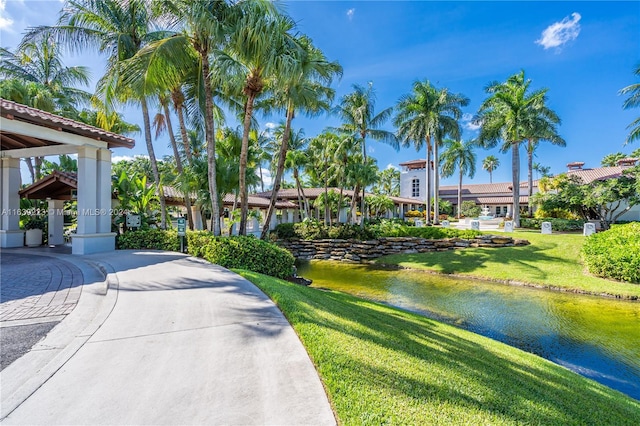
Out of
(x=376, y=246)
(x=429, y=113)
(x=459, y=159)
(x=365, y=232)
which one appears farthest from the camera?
(x=459, y=159)

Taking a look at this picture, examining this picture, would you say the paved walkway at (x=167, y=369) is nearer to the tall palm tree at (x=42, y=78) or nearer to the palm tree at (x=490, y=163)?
the tall palm tree at (x=42, y=78)

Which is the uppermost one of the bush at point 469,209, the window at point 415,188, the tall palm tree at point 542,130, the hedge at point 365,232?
the tall palm tree at point 542,130

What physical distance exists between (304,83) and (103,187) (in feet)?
28.4

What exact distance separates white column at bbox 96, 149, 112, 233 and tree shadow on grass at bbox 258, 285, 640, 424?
9369mm

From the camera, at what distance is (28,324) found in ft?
14.0

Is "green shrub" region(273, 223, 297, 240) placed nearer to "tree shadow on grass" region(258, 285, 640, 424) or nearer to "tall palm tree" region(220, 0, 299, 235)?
"tall palm tree" region(220, 0, 299, 235)

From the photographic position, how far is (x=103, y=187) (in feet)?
35.7

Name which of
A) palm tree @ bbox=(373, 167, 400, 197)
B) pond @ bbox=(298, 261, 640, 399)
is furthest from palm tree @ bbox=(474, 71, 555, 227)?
palm tree @ bbox=(373, 167, 400, 197)

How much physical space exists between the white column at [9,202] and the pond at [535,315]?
41.1ft

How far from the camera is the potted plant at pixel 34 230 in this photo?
40.9 feet

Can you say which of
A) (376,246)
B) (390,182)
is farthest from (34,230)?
(390,182)

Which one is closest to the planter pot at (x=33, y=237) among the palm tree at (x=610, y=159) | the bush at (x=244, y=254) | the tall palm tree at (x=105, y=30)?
the tall palm tree at (x=105, y=30)

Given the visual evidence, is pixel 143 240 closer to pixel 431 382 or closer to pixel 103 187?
pixel 103 187

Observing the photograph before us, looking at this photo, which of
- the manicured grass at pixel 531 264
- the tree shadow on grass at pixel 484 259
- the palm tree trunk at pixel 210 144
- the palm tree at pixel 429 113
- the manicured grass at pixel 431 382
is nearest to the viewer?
the manicured grass at pixel 431 382
